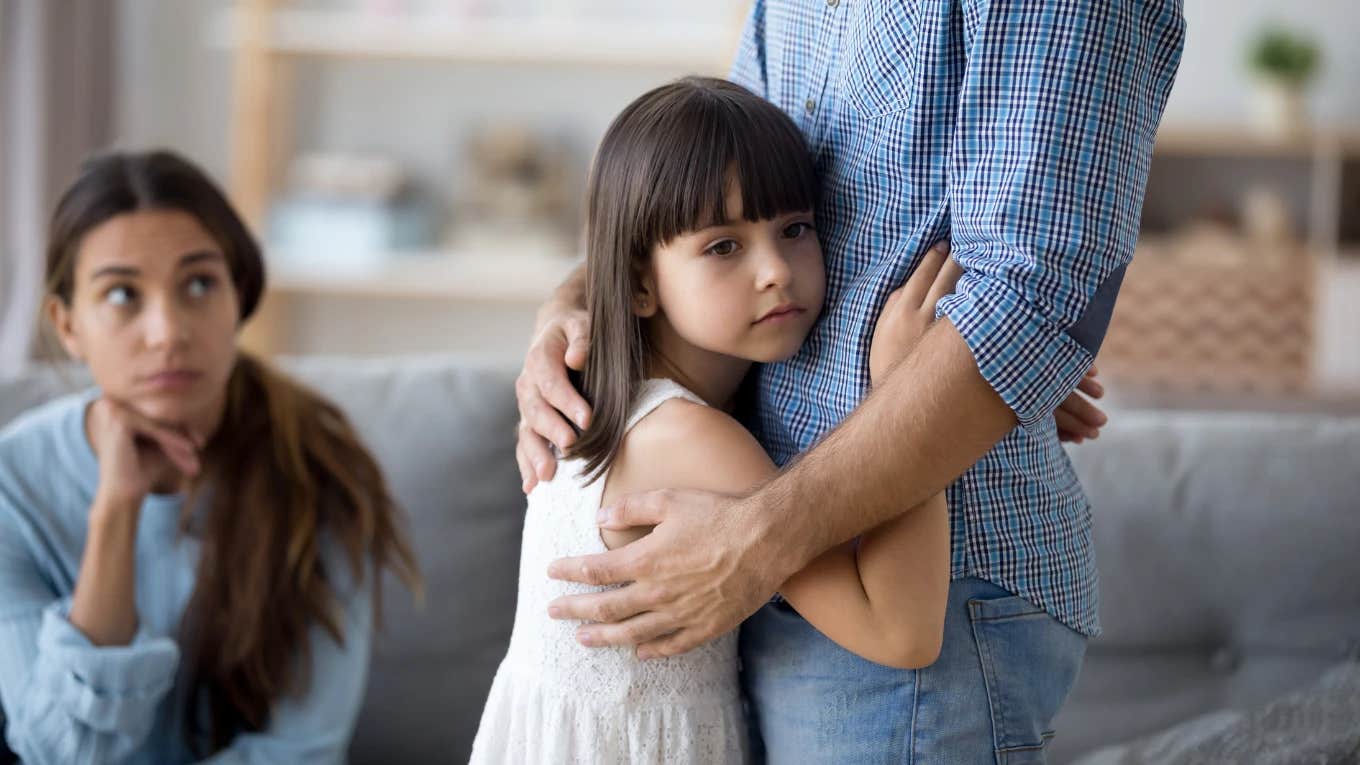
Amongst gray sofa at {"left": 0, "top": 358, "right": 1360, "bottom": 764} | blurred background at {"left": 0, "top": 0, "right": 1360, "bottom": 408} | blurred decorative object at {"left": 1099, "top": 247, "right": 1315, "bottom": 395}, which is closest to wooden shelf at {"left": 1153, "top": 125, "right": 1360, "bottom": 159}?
blurred background at {"left": 0, "top": 0, "right": 1360, "bottom": 408}

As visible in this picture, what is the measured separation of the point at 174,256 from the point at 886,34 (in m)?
0.96

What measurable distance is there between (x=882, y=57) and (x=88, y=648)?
1090mm

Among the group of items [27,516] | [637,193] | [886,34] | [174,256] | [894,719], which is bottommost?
[27,516]

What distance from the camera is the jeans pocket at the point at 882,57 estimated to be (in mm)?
1016

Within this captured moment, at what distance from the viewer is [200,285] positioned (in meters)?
1.63

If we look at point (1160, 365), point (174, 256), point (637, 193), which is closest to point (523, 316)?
point (1160, 365)

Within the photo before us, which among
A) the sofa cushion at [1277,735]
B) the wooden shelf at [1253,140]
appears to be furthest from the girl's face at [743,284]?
the wooden shelf at [1253,140]

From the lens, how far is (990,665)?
3.33 feet

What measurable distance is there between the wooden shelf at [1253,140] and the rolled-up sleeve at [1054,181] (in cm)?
325

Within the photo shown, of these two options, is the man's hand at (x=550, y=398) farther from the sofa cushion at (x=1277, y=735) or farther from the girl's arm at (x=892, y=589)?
the sofa cushion at (x=1277, y=735)

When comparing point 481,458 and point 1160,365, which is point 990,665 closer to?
point 481,458

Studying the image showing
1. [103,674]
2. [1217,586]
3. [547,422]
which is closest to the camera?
[547,422]

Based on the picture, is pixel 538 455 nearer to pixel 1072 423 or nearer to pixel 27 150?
pixel 1072 423

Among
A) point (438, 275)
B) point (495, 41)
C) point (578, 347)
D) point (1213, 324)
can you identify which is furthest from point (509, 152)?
point (578, 347)
